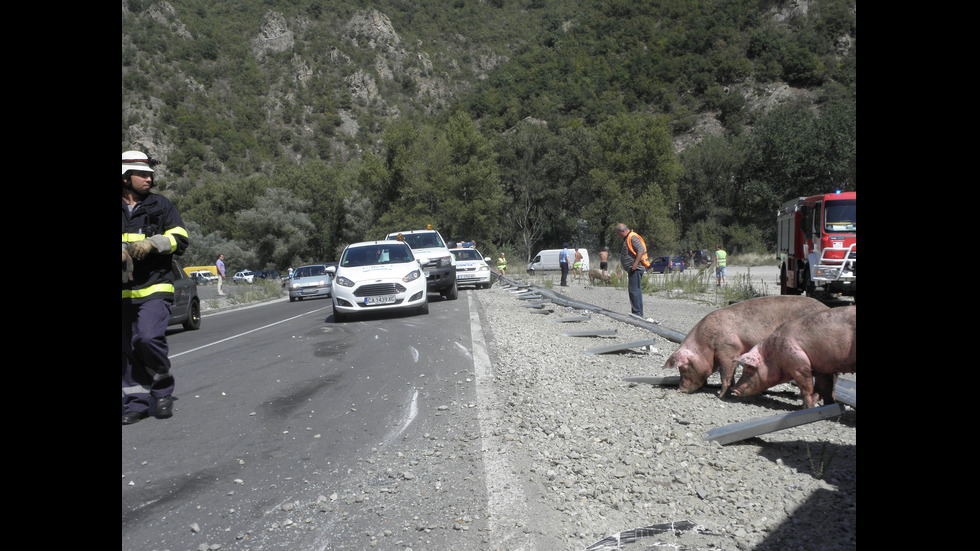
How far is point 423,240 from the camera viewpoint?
67.8 feet

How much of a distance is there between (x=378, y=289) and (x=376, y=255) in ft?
4.94

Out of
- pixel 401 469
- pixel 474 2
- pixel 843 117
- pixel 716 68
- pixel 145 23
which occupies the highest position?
pixel 474 2

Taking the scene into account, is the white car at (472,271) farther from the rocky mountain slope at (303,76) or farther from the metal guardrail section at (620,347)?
the rocky mountain slope at (303,76)

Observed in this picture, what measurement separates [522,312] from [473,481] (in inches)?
435

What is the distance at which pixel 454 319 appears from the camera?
13.4 m

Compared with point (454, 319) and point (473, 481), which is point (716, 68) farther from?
point (473, 481)

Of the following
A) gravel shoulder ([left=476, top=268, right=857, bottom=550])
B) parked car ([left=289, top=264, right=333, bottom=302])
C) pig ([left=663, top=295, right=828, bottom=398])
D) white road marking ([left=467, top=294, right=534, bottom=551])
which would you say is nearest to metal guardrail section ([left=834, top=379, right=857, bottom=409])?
gravel shoulder ([left=476, top=268, right=857, bottom=550])

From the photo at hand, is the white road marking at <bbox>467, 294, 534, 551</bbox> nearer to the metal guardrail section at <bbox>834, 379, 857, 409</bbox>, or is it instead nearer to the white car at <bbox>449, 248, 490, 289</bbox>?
the metal guardrail section at <bbox>834, 379, 857, 409</bbox>

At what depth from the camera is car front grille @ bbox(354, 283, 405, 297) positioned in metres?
13.7

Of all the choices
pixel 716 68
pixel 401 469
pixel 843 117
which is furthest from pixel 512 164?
pixel 401 469

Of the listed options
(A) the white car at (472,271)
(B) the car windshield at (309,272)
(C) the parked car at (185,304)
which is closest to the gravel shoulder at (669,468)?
(C) the parked car at (185,304)

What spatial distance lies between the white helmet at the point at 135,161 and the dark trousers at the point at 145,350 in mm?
Answer: 1052

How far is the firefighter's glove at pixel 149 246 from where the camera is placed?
4625 millimetres

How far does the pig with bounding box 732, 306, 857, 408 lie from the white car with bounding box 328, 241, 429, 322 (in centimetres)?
966
